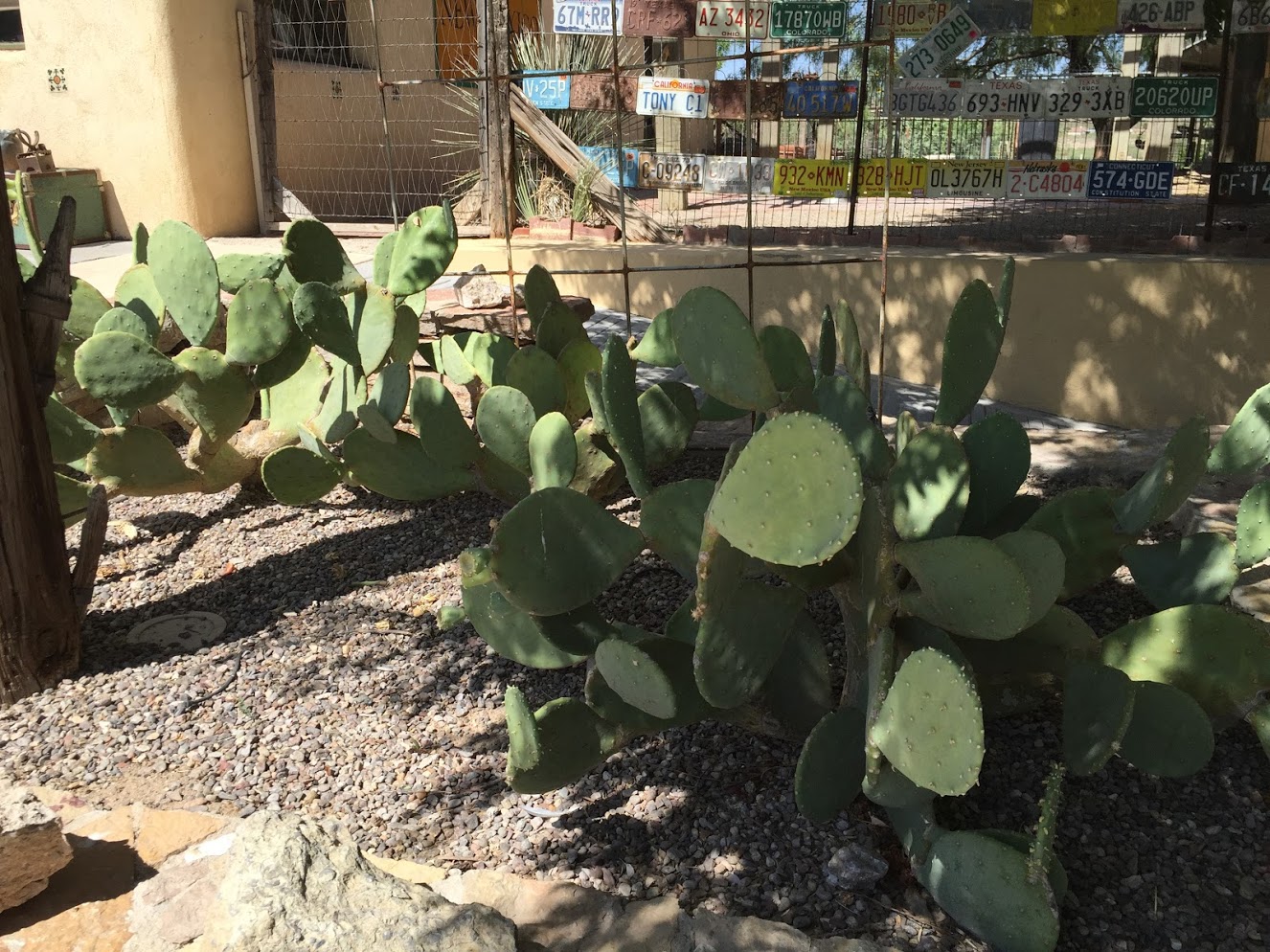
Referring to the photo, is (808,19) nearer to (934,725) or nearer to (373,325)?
(373,325)

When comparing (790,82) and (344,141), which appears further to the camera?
(344,141)

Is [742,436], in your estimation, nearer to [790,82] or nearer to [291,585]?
[291,585]

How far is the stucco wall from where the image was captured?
7.86m

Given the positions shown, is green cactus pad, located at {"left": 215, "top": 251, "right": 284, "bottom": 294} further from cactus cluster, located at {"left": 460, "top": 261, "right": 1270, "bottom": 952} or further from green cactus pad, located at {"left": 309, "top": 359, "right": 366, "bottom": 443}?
cactus cluster, located at {"left": 460, "top": 261, "right": 1270, "bottom": 952}

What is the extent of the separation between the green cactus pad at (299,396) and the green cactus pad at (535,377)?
1.11 meters

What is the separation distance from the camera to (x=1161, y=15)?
5.53m

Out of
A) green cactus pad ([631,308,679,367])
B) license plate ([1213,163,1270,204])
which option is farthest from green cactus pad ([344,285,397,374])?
license plate ([1213,163,1270,204])

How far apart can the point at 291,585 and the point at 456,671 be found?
34.3 inches

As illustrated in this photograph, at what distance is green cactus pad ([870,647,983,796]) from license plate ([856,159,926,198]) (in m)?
4.96

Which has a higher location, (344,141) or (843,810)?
(344,141)

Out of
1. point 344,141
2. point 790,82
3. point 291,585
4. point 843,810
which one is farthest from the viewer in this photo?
point 344,141

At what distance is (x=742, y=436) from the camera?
4.54 metres

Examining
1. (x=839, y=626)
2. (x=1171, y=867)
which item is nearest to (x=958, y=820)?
(x=1171, y=867)

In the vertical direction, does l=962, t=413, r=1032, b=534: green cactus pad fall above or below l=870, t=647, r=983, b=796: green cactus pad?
above
